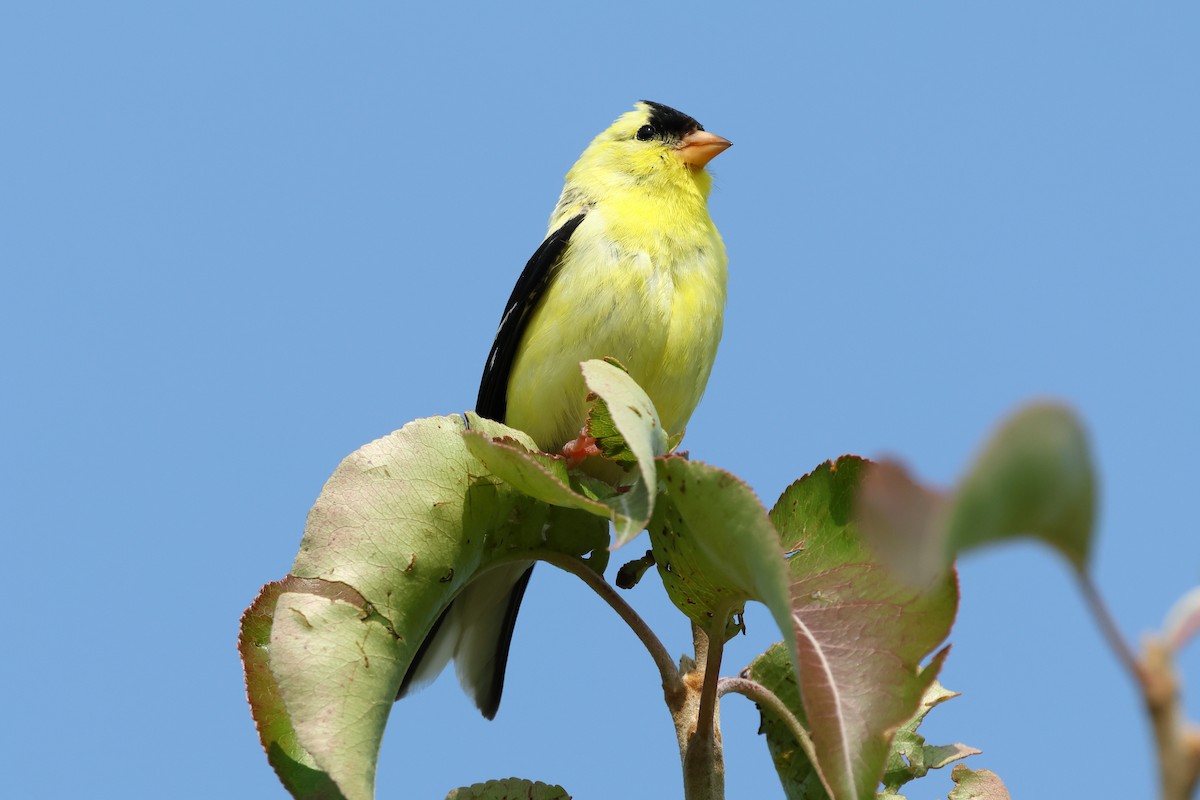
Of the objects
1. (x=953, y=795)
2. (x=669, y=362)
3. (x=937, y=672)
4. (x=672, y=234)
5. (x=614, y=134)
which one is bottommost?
(x=953, y=795)

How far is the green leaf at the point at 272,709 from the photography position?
1745 millimetres

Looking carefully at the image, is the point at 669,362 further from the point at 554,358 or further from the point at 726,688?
the point at 726,688

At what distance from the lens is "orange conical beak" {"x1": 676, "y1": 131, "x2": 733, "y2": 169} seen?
12.9 feet

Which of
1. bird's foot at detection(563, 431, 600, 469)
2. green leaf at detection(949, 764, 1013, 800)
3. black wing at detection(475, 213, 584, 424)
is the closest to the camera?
green leaf at detection(949, 764, 1013, 800)

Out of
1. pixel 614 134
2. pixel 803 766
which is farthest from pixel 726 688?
pixel 614 134

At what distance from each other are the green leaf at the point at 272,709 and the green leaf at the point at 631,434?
1.75ft

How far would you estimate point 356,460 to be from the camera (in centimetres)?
190

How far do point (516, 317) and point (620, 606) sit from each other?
1.68m

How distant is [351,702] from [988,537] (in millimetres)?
1359

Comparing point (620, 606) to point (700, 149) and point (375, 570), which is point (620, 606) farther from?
point (700, 149)

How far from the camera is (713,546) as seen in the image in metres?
1.59

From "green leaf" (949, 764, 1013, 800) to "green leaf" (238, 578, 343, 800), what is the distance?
1.01m

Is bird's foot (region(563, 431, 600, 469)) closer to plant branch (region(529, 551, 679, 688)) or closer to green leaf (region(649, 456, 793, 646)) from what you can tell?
plant branch (region(529, 551, 679, 688))

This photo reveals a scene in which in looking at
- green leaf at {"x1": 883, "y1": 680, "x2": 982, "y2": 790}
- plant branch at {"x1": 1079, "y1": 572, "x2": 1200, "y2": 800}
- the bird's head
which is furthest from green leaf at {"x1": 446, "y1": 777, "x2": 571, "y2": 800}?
the bird's head
